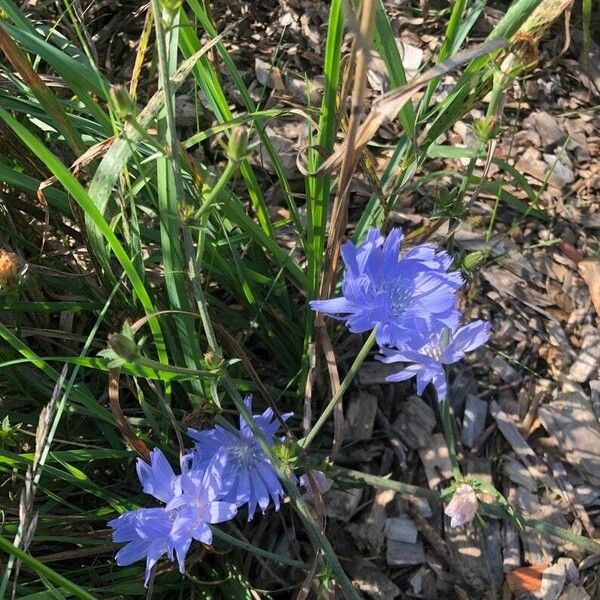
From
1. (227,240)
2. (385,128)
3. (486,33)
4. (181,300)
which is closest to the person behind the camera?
(181,300)

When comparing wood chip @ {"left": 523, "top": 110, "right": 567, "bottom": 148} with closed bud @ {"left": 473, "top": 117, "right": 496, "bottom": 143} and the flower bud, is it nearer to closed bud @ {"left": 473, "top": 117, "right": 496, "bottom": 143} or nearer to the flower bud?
closed bud @ {"left": 473, "top": 117, "right": 496, "bottom": 143}

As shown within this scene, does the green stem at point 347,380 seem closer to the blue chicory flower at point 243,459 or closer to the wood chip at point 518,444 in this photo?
the blue chicory flower at point 243,459

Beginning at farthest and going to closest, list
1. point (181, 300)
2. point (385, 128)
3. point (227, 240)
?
point (385, 128) < point (227, 240) < point (181, 300)

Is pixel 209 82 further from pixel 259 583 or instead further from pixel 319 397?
pixel 259 583

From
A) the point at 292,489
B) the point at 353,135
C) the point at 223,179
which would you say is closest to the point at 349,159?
the point at 353,135

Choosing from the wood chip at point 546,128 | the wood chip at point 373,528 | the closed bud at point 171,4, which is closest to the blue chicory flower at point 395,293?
the closed bud at point 171,4

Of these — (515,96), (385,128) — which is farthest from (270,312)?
(515,96)

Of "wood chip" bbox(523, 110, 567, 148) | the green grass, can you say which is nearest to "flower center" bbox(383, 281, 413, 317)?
the green grass
